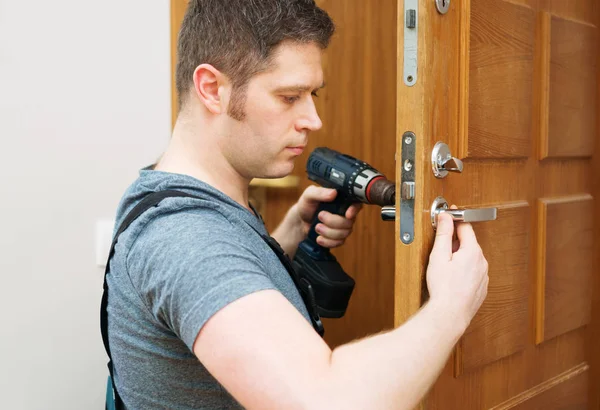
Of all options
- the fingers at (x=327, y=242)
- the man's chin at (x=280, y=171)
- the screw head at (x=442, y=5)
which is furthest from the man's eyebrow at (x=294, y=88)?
the fingers at (x=327, y=242)

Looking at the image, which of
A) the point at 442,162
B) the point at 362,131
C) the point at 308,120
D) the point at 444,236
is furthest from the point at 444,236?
the point at 362,131

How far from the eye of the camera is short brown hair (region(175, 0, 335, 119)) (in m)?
0.99

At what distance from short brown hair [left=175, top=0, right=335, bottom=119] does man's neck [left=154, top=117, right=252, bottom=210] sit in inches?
→ 2.7

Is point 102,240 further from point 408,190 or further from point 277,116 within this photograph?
point 408,190

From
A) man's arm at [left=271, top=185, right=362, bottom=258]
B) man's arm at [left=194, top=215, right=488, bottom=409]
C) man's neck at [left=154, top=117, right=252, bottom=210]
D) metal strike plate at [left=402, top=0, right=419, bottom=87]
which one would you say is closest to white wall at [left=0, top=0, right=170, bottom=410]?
man's arm at [left=271, top=185, right=362, bottom=258]

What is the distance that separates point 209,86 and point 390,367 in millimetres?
518

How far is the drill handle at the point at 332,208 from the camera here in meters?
1.40

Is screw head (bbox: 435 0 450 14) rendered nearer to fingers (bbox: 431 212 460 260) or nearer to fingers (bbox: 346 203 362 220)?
fingers (bbox: 431 212 460 260)

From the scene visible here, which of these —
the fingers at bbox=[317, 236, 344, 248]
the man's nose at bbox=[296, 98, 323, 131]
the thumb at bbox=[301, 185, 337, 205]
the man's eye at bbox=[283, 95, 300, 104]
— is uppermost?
the man's eye at bbox=[283, 95, 300, 104]

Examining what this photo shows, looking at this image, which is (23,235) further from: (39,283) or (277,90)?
(277,90)

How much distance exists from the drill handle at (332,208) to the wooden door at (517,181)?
324 millimetres

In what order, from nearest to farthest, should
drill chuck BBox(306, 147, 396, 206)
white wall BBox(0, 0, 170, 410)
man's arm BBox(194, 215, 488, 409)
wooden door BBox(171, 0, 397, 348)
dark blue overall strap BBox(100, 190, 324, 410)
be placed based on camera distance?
man's arm BBox(194, 215, 488, 409)
dark blue overall strap BBox(100, 190, 324, 410)
drill chuck BBox(306, 147, 396, 206)
white wall BBox(0, 0, 170, 410)
wooden door BBox(171, 0, 397, 348)

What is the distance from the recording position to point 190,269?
760 mm

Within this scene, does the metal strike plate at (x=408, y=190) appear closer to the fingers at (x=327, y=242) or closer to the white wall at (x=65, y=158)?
the fingers at (x=327, y=242)
